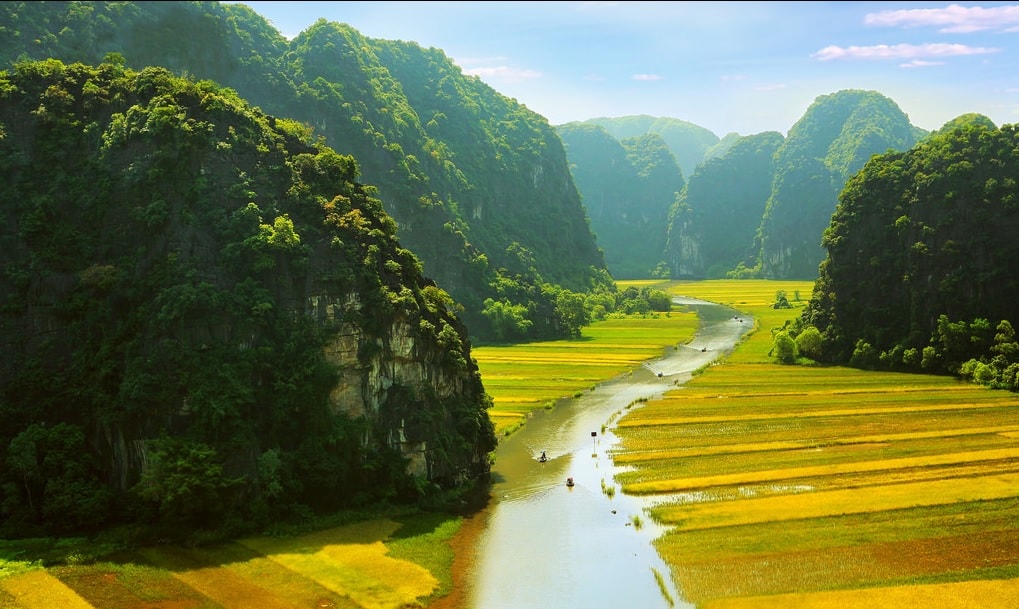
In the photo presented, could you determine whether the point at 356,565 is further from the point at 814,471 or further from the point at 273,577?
the point at 814,471

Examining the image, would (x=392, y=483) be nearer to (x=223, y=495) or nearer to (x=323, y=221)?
(x=223, y=495)

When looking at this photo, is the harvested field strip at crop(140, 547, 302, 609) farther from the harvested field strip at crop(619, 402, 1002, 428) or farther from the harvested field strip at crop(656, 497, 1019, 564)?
the harvested field strip at crop(619, 402, 1002, 428)

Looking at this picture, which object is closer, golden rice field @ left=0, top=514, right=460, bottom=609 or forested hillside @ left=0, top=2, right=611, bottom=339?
golden rice field @ left=0, top=514, right=460, bottom=609

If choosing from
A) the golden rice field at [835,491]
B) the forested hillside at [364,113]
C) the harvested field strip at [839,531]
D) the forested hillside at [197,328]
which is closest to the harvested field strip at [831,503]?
the golden rice field at [835,491]

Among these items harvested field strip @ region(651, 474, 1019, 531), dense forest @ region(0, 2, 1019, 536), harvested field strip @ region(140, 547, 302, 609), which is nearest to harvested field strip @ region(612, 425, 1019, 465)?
harvested field strip @ region(651, 474, 1019, 531)

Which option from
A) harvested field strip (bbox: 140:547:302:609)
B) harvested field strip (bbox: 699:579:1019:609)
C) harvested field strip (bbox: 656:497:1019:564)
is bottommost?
harvested field strip (bbox: 699:579:1019:609)
